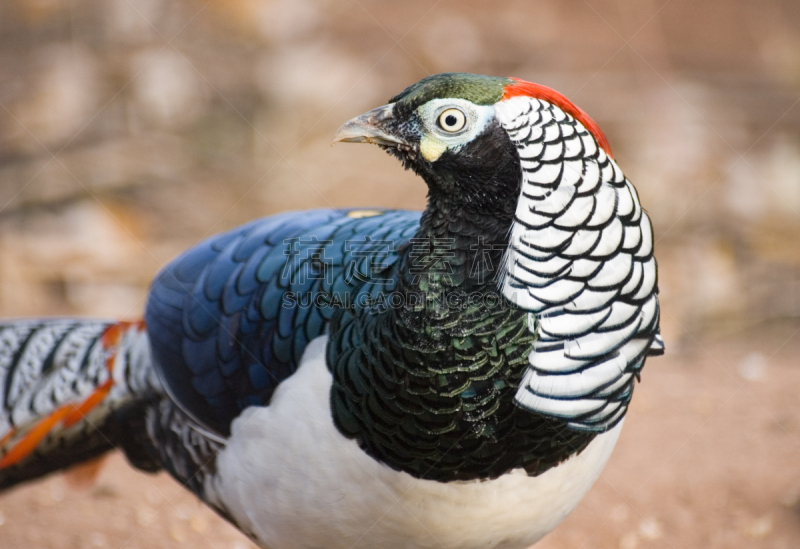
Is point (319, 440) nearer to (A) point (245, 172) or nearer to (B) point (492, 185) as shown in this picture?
(B) point (492, 185)

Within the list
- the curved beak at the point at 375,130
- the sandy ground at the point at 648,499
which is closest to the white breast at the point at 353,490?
the curved beak at the point at 375,130

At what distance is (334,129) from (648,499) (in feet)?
14.5

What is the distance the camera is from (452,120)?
177 centimetres

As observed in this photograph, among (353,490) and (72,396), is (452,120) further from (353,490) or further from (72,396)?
(72,396)

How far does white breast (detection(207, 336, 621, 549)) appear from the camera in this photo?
2.05 metres

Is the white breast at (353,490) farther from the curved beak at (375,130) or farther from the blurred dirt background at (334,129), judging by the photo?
the blurred dirt background at (334,129)

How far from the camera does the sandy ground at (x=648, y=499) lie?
10.9 feet

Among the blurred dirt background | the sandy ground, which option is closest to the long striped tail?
the sandy ground

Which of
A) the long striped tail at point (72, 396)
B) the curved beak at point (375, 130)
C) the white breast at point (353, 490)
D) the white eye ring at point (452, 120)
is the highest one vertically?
the white eye ring at point (452, 120)

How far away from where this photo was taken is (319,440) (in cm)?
210

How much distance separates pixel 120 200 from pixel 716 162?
4.98 m

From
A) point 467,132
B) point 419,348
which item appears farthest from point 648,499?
point 467,132

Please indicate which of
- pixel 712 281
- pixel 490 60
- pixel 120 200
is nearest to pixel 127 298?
pixel 120 200

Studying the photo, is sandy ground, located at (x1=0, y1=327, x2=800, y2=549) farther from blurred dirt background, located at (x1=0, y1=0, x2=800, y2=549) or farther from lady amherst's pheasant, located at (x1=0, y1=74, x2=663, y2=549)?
lady amherst's pheasant, located at (x1=0, y1=74, x2=663, y2=549)
